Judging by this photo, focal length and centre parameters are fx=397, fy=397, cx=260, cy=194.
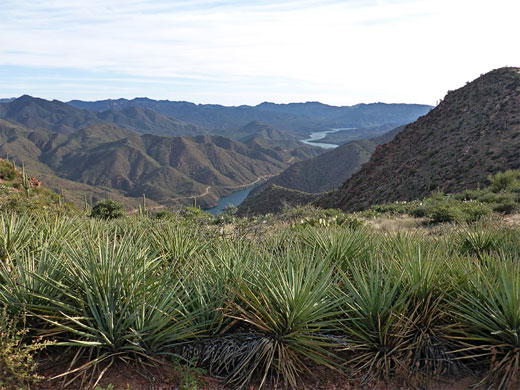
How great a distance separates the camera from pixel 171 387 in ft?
10.4

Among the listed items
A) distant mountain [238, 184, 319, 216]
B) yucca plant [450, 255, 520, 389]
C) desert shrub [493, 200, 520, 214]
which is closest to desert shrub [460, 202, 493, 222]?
desert shrub [493, 200, 520, 214]

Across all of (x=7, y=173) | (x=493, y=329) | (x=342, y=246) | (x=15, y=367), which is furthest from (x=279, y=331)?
(x=7, y=173)

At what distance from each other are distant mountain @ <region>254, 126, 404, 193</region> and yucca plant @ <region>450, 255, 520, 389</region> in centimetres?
8469

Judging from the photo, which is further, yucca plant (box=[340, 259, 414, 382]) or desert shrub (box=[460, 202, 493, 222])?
desert shrub (box=[460, 202, 493, 222])

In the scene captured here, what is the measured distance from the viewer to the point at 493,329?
357cm

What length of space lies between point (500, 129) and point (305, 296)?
27778 mm

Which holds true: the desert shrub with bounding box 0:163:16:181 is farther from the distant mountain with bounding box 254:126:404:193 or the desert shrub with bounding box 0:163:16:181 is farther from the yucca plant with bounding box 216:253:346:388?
the distant mountain with bounding box 254:126:404:193

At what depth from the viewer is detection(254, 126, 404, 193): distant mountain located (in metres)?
92.0

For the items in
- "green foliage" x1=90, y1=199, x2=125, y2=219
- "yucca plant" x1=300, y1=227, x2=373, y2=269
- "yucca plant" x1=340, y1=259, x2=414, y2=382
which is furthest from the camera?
"green foliage" x1=90, y1=199, x2=125, y2=219

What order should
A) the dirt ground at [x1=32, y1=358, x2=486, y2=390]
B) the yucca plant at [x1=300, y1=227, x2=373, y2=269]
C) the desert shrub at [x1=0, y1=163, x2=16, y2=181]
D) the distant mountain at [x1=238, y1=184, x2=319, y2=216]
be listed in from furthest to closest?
the distant mountain at [x1=238, y1=184, x2=319, y2=216], the desert shrub at [x1=0, y1=163, x2=16, y2=181], the yucca plant at [x1=300, y1=227, x2=373, y2=269], the dirt ground at [x1=32, y1=358, x2=486, y2=390]

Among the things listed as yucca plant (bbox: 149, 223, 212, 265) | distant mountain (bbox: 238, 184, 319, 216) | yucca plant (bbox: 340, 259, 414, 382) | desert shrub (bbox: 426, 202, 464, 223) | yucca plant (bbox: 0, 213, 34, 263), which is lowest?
distant mountain (bbox: 238, 184, 319, 216)

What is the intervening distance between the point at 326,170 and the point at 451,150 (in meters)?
69.8

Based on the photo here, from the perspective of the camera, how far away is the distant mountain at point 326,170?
92.0m

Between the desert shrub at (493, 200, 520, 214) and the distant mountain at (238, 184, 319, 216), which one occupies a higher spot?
the desert shrub at (493, 200, 520, 214)
